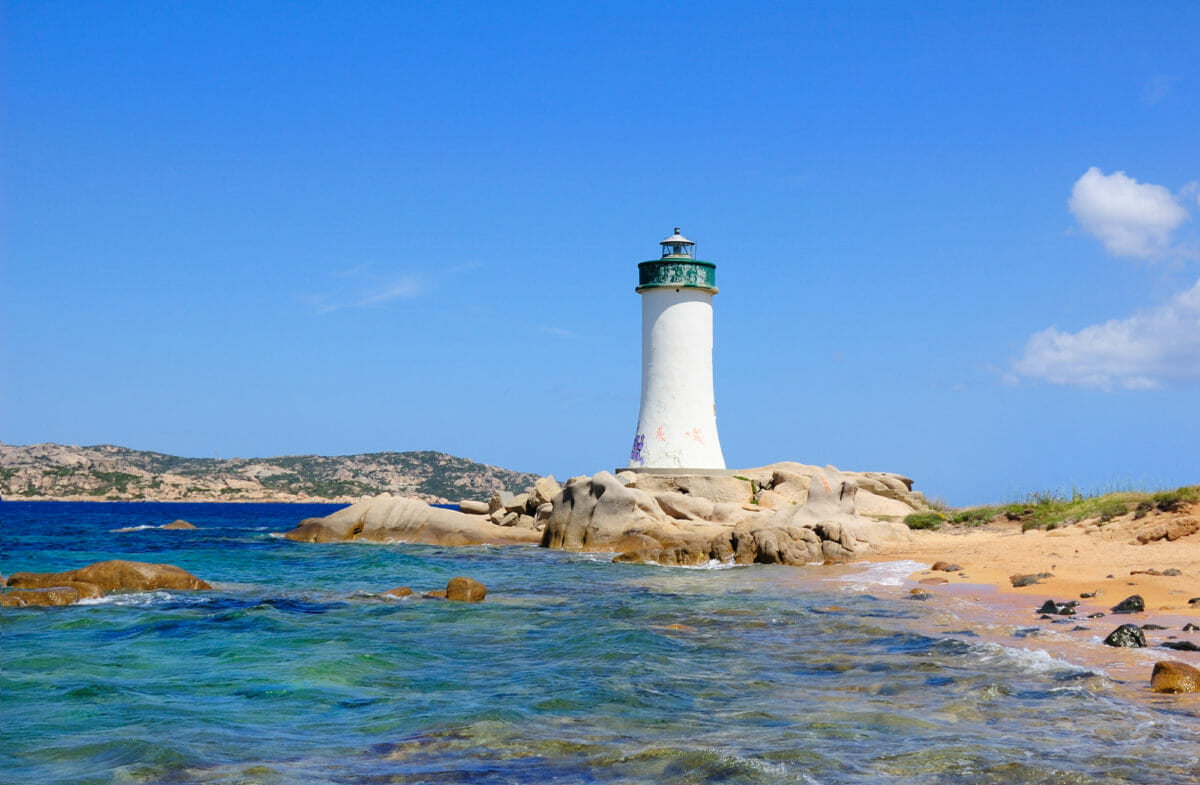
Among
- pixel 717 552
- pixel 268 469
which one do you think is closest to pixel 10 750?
pixel 717 552

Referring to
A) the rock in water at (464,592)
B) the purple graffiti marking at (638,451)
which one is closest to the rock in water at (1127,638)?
the rock in water at (464,592)

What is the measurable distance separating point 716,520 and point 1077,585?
14.5 m

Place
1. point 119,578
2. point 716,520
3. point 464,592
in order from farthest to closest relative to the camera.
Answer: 1. point 716,520
2. point 119,578
3. point 464,592

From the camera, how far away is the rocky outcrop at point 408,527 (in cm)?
3098

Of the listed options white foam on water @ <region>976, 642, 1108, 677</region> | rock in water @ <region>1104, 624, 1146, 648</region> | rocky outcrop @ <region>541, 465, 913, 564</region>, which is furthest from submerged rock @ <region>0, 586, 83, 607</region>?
rock in water @ <region>1104, 624, 1146, 648</region>

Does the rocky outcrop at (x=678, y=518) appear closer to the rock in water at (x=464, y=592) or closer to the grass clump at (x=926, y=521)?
the grass clump at (x=926, y=521)

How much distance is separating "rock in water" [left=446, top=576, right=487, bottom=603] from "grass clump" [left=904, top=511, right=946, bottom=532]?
601 inches

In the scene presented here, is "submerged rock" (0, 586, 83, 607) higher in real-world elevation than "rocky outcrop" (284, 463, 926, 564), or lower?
lower

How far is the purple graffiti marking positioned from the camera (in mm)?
32812

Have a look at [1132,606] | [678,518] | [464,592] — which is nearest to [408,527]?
[678,518]

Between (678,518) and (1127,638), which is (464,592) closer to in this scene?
(1127,638)

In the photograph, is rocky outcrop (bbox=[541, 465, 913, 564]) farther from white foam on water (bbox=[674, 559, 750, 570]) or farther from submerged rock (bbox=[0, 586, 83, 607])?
submerged rock (bbox=[0, 586, 83, 607])

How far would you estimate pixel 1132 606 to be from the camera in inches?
481

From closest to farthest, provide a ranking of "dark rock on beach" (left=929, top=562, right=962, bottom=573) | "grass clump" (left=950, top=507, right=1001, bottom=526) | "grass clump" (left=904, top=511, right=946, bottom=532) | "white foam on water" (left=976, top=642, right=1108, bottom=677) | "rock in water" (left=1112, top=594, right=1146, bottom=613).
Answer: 1. "white foam on water" (left=976, top=642, right=1108, bottom=677)
2. "rock in water" (left=1112, top=594, right=1146, bottom=613)
3. "dark rock on beach" (left=929, top=562, right=962, bottom=573)
4. "grass clump" (left=950, top=507, right=1001, bottom=526)
5. "grass clump" (left=904, top=511, right=946, bottom=532)
